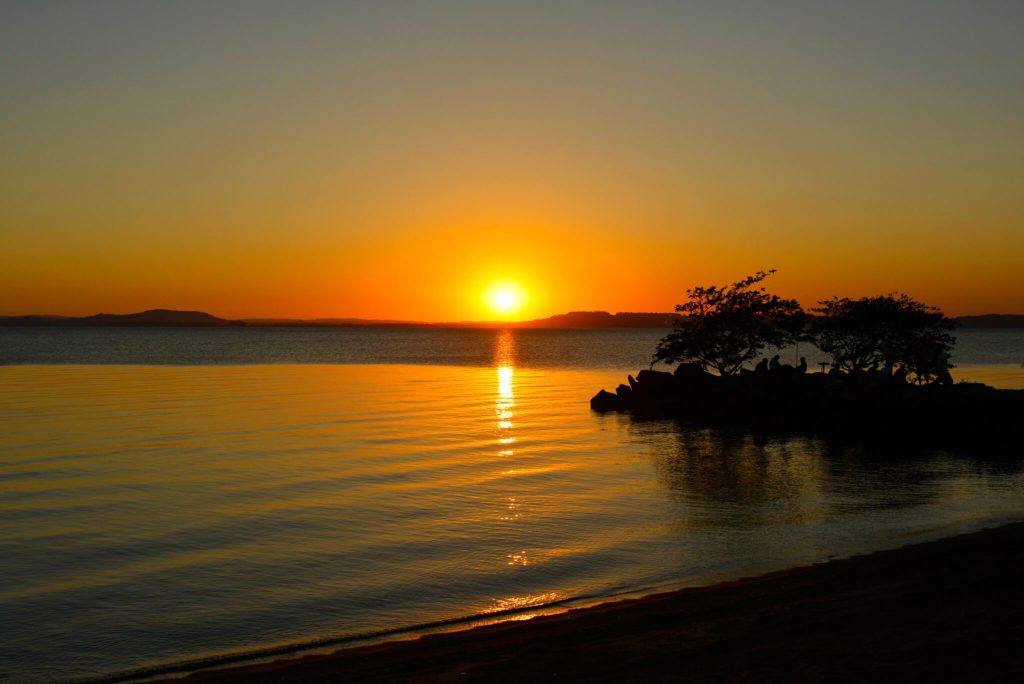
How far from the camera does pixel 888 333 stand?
153 feet

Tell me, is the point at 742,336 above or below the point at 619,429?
above

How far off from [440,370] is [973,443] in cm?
6349

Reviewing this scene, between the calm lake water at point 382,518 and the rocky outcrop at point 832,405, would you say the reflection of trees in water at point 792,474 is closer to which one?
the calm lake water at point 382,518

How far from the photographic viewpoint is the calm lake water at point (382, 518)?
1257cm

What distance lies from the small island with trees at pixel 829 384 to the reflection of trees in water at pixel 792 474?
3831mm

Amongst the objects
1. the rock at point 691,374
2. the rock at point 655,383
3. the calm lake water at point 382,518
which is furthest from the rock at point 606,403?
the calm lake water at point 382,518

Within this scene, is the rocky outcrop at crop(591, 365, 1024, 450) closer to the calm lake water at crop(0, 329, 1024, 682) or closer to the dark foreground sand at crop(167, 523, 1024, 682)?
the calm lake water at crop(0, 329, 1024, 682)

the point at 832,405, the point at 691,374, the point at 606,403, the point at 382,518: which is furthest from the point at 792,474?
the point at 691,374

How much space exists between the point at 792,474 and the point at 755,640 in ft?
54.1

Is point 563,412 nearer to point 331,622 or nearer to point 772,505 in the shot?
point 772,505

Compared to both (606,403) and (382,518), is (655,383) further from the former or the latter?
(382,518)

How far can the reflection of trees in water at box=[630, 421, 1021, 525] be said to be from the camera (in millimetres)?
20125

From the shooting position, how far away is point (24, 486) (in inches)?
900

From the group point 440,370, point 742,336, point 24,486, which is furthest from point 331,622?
point 440,370
